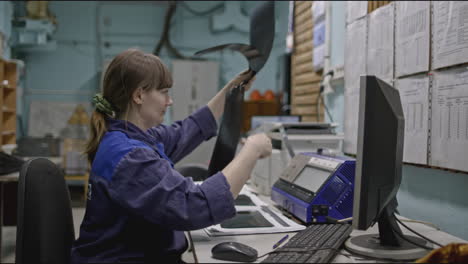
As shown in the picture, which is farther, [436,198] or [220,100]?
[220,100]

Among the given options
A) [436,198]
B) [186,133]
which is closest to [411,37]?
[436,198]

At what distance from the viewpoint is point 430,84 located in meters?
1.77

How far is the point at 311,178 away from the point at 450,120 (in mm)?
632

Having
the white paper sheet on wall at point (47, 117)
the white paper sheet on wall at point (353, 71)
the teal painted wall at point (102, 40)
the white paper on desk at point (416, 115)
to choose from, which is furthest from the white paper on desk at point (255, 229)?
the white paper sheet on wall at point (47, 117)

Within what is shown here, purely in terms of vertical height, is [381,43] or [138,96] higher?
[381,43]

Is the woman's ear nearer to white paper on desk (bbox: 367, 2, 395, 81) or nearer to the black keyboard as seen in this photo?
the black keyboard

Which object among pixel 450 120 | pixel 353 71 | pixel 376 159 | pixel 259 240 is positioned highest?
pixel 353 71

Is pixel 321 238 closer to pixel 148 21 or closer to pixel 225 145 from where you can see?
pixel 225 145

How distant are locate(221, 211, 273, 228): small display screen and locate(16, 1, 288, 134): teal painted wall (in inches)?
227

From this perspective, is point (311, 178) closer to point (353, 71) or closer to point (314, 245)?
point (314, 245)

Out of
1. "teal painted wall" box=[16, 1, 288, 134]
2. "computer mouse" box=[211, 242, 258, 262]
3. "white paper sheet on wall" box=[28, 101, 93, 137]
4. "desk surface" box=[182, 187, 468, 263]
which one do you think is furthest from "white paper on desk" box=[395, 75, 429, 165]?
"white paper sheet on wall" box=[28, 101, 93, 137]

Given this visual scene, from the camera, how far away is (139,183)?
113 cm

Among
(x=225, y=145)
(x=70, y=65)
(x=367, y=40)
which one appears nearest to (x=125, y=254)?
(x=225, y=145)

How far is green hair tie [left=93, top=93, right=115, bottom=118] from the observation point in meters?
1.36
